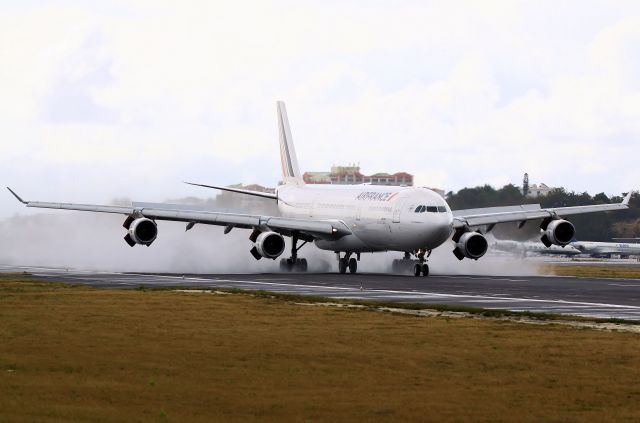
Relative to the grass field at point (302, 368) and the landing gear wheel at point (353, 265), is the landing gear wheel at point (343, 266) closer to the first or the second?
the landing gear wheel at point (353, 265)

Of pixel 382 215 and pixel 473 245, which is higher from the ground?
pixel 382 215

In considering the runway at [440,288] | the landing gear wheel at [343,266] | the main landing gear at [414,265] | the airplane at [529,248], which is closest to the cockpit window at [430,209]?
the main landing gear at [414,265]

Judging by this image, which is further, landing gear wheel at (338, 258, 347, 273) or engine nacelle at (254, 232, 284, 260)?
landing gear wheel at (338, 258, 347, 273)

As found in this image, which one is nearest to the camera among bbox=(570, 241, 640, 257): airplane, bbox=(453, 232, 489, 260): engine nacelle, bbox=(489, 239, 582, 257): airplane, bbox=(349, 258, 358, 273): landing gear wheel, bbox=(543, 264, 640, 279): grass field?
bbox=(453, 232, 489, 260): engine nacelle

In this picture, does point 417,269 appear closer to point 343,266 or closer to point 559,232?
point 343,266

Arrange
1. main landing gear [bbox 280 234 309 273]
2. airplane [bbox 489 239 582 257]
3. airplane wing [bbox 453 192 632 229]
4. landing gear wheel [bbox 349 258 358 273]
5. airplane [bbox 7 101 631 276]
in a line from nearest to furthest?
airplane [bbox 7 101 631 276], airplane wing [bbox 453 192 632 229], main landing gear [bbox 280 234 309 273], landing gear wheel [bbox 349 258 358 273], airplane [bbox 489 239 582 257]

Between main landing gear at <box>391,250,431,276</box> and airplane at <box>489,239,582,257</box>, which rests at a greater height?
airplane at <box>489,239,582,257</box>

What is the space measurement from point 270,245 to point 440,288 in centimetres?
1476

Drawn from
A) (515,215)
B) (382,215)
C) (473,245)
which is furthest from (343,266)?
(515,215)

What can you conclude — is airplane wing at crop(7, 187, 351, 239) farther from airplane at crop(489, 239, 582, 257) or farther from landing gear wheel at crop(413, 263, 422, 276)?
airplane at crop(489, 239, 582, 257)

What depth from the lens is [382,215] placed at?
207 ft

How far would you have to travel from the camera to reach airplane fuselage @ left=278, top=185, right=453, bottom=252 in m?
60.3

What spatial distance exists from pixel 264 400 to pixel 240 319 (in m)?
13.6

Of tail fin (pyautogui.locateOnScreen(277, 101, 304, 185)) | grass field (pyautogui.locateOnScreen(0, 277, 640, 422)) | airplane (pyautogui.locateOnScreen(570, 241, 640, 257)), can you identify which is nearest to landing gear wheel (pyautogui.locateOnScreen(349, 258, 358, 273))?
tail fin (pyautogui.locateOnScreen(277, 101, 304, 185))
